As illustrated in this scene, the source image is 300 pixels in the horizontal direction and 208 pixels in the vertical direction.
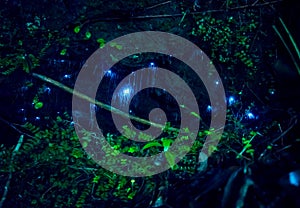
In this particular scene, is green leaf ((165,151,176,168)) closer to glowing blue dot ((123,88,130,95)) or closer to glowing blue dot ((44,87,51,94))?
glowing blue dot ((123,88,130,95))

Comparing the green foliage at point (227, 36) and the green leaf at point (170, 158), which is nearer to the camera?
the green leaf at point (170, 158)

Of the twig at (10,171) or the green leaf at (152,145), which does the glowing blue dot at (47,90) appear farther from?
the green leaf at (152,145)

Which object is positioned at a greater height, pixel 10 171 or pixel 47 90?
pixel 47 90

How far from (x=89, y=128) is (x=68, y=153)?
515 mm

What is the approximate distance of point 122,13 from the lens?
13.6ft

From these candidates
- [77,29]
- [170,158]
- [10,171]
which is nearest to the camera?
[10,171]

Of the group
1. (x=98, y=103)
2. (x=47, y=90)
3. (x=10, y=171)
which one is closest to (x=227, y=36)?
(x=98, y=103)

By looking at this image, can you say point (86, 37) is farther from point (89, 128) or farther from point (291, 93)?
point (291, 93)

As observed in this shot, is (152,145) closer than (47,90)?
Yes

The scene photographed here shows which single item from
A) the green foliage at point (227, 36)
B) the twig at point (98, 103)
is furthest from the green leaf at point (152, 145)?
the green foliage at point (227, 36)

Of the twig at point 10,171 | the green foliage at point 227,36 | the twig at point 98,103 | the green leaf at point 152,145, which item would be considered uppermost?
the green foliage at point 227,36

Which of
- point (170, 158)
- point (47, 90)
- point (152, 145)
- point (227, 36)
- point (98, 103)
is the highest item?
point (227, 36)

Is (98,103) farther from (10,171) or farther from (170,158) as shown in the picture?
(10,171)

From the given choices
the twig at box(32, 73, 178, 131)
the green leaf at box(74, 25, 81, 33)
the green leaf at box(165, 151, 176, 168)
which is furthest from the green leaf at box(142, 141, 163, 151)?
the green leaf at box(74, 25, 81, 33)
